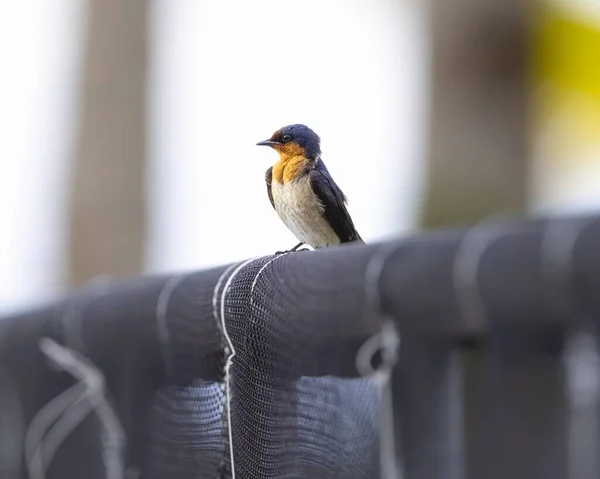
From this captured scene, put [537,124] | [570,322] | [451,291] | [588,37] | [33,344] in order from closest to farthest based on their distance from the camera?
[570,322] < [451,291] < [33,344] < [537,124] < [588,37]

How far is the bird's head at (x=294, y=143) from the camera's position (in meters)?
2.06

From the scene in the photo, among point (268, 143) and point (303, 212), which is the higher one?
point (268, 143)

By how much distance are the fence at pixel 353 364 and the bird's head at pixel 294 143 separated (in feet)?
1.08

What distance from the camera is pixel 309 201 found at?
2.49m

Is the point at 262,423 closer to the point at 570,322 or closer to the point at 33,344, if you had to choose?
the point at 570,322

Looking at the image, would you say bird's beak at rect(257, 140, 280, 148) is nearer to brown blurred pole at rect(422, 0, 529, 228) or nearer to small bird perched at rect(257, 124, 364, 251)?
small bird perched at rect(257, 124, 364, 251)

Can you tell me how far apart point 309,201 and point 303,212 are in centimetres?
6

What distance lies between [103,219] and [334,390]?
439 cm

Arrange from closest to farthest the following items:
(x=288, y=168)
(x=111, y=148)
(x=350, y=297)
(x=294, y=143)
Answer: (x=350, y=297) < (x=294, y=143) < (x=288, y=168) < (x=111, y=148)

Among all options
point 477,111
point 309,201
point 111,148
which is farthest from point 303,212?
point 111,148

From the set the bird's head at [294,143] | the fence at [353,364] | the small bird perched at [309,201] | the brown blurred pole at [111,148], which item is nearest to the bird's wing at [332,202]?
the small bird perched at [309,201]

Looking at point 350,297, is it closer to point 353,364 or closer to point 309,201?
point 353,364

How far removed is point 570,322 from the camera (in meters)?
1.08

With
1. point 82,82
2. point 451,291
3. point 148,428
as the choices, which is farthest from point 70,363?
point 82,82
